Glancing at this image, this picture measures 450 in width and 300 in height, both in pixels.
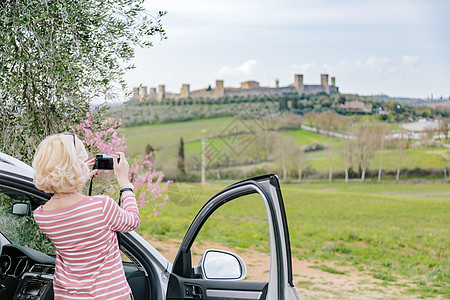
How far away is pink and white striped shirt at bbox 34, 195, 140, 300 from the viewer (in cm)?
133

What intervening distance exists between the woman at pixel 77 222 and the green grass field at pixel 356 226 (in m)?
10.1

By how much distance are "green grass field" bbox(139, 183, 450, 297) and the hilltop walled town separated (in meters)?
3.59

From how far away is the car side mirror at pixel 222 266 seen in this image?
1.68 meters

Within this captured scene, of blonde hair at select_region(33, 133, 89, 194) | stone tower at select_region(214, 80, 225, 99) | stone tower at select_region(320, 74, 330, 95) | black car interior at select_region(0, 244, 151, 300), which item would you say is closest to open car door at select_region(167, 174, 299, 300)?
black car interior at select_region(0, 244, 151, 300)

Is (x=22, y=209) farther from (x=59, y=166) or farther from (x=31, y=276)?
(x=59, y=166)

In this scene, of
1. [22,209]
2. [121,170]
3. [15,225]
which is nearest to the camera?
[121,170]

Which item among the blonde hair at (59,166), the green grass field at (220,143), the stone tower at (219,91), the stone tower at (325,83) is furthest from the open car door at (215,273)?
the stone tower at (325,83)

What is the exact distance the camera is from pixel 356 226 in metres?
15.9

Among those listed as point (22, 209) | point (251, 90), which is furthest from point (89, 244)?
point (251, 90)

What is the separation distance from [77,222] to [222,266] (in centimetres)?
55

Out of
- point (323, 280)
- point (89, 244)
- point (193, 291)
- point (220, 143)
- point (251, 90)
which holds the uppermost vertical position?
point (251, 90)

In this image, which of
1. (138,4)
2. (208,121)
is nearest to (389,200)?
(208,121)

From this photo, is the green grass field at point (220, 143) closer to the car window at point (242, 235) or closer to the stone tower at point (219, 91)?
the stone tower at point (219, 91)

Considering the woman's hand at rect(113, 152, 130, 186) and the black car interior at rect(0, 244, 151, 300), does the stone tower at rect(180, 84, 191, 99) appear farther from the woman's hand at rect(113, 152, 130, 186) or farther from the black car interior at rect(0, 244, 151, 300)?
the woman's hand at rect(113, 152, 130, 186)
